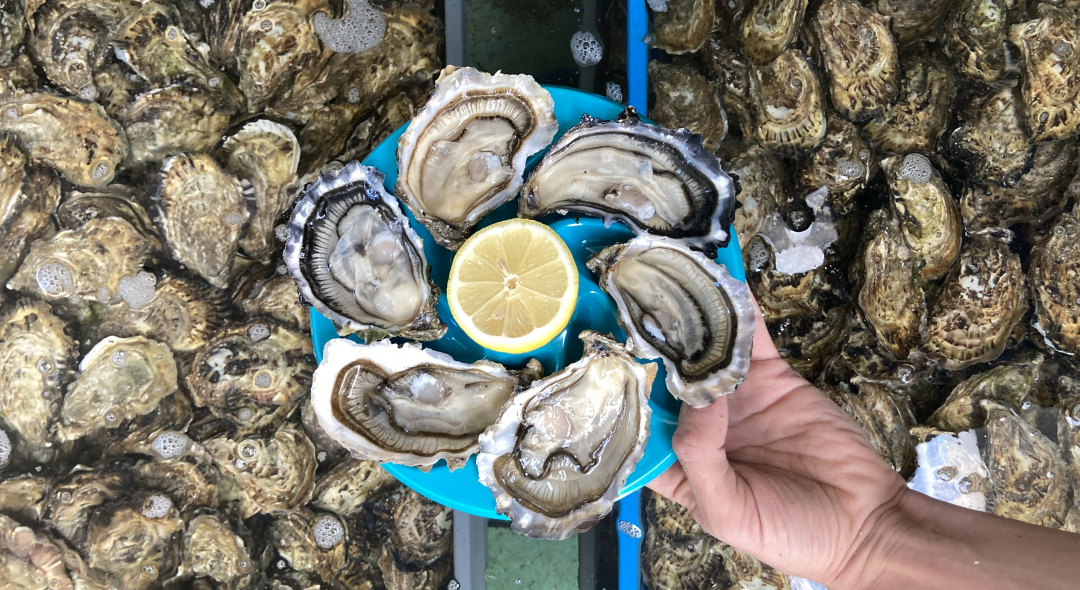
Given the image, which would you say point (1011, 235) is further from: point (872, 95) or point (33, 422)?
point (33, 422)

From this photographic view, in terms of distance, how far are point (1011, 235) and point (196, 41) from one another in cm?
231

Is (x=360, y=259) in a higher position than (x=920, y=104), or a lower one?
lower

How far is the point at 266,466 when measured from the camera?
171 cm

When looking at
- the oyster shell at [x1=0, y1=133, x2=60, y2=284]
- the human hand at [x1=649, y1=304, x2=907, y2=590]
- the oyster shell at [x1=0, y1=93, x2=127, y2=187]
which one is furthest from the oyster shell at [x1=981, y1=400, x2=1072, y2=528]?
the oyster shell at [x1=0, y1=133, x2=60, y2=284]

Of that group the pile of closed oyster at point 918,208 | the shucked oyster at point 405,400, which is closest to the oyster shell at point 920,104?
the pile of closed oyster at point 918,208

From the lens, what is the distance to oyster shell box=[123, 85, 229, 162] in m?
1.62

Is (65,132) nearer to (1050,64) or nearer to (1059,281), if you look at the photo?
(1050,64)

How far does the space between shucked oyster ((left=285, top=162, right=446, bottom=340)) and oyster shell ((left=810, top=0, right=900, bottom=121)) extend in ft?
4.02

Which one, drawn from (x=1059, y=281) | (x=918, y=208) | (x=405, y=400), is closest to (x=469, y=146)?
(x=405, y=400)

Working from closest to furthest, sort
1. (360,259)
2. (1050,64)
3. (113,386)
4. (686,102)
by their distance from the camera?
(360,259), (1050,64), (113,386), (686,102)

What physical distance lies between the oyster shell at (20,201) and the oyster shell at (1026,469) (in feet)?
8.70

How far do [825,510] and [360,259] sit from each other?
3.86ft

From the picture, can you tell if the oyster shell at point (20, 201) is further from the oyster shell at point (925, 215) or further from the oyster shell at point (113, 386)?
the oyster shell at point (925, 215)

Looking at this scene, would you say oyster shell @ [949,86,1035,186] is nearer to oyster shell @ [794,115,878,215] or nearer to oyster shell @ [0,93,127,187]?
oyster shell @ [794,115,878,215]
